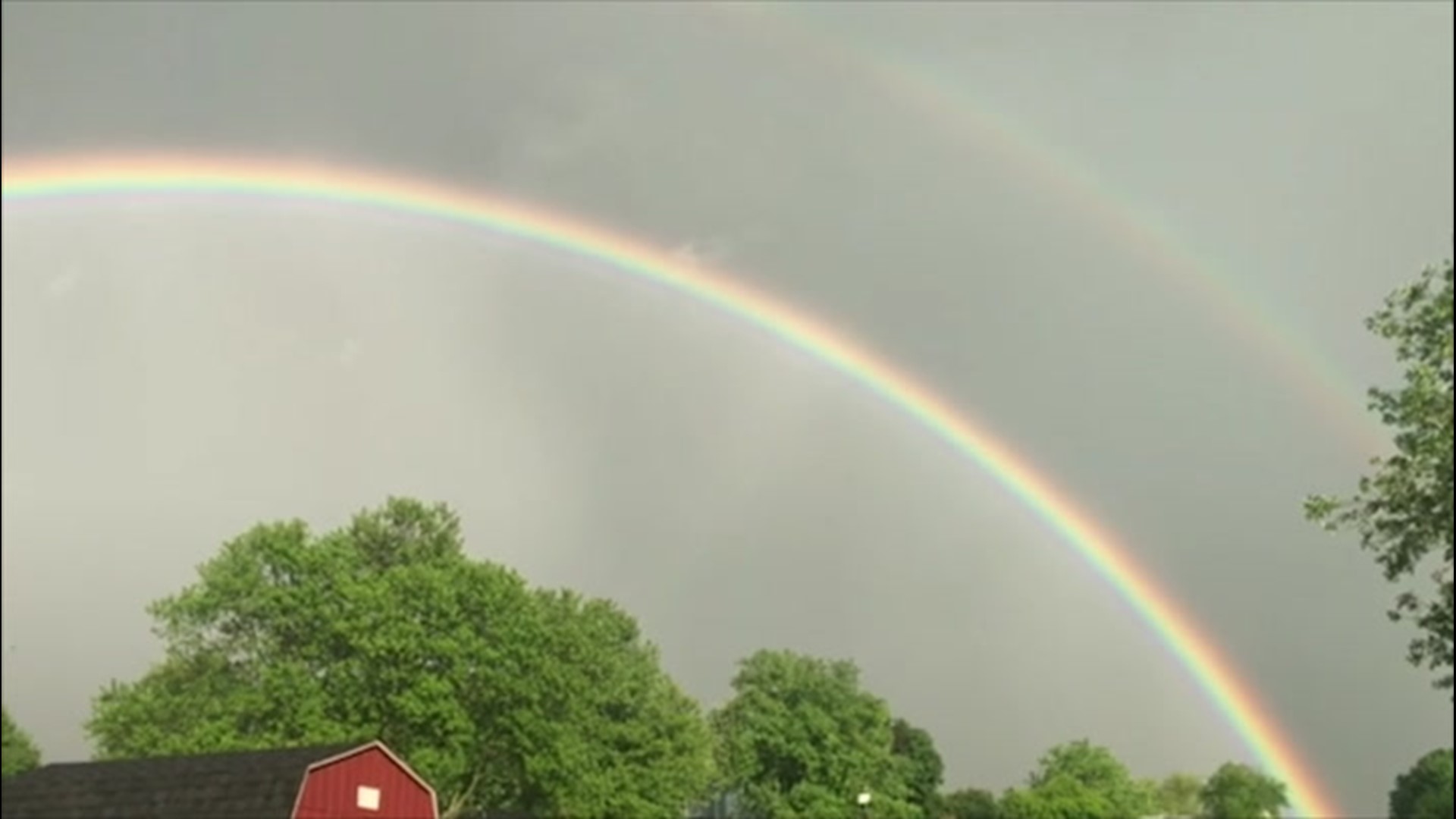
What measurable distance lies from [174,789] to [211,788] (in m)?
1.26

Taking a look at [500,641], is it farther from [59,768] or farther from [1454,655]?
[1454,655]

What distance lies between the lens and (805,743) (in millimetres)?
101938

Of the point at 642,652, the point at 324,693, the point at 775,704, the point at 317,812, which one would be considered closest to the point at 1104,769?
the point at 775,704

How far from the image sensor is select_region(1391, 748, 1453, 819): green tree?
484 feet

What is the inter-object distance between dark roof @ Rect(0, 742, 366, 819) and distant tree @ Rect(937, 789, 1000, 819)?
124337 millimetres

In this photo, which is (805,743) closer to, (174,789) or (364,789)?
(364,789)

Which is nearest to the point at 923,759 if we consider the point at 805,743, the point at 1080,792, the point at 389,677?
the point at 1080,792

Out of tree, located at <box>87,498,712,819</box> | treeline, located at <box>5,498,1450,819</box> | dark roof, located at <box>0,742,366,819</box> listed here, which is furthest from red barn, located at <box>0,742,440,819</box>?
tree, located at <box>87,498,712,819</box>

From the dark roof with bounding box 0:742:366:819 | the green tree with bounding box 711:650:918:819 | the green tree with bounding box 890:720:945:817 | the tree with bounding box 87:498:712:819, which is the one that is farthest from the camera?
the green tree with bounding box 890:720:945:817

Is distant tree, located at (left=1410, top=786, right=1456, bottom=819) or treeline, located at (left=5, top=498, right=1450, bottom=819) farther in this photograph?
distant tree, located at (left=1410, top=786, right=1456, bottom=819)

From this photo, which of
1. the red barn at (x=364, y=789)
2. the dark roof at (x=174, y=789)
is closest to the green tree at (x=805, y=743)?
the red barn at (x=364, y=789)

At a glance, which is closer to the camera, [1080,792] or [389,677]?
[389,677]

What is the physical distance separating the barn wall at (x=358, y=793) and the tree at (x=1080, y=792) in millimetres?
82288

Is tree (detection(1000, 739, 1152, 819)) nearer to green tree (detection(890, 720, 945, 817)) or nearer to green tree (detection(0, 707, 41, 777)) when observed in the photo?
green tree (detection(890, 720, 945, 817))
